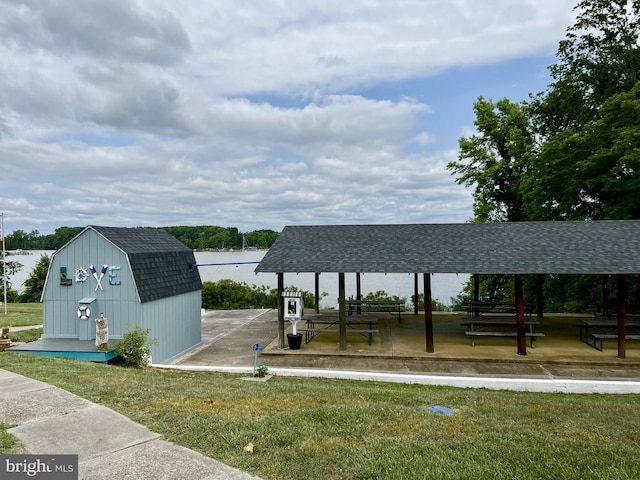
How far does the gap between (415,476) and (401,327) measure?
11.9 m

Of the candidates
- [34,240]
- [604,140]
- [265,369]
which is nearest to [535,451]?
[265,369]

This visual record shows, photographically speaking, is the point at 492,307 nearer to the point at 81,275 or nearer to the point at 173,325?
the point at 173,325

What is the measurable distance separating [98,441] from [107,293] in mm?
7613

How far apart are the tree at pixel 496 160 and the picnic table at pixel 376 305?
33.2ft

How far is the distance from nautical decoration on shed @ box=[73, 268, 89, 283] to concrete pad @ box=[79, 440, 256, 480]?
843 centimetres

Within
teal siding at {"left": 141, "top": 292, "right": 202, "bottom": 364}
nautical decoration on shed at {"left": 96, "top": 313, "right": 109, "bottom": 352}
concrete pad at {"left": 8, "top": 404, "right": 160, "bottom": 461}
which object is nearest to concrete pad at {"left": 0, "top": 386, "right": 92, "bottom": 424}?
concrete pad at {"left": 8, "top": 404, "right": 160, "bottom": 461}

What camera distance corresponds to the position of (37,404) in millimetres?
5059

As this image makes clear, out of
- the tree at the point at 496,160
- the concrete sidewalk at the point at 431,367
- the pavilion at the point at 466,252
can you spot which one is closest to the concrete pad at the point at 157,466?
the concrete sidewalk at the point at 431,367

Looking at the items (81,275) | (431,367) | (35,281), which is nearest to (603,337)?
(431,367)

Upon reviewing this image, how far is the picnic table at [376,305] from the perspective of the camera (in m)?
15.9

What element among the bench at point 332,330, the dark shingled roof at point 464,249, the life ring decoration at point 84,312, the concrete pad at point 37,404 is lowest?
the bench at point 332,330

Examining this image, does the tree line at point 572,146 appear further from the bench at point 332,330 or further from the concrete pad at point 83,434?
the concrete pad at point 83,434

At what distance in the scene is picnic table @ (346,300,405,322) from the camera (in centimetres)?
1586

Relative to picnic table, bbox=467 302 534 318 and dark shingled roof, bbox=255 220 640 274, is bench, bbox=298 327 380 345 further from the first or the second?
picnic table, bbox=467 302 534 318
